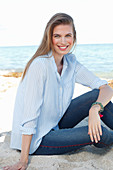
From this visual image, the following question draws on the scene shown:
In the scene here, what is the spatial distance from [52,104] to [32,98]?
0.27 meters

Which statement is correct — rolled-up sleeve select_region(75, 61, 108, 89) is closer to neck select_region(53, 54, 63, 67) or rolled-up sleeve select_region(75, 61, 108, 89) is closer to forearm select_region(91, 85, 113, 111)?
forearm select_region(91, 85, 113, 111)

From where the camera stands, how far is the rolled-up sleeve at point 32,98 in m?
1.98

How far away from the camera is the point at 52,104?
85.9 inches

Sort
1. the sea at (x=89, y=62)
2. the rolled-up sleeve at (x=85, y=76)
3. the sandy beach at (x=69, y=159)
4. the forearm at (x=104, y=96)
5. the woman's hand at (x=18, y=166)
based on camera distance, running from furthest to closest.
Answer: the sea at (x=89, y=62), the rolled-up sleeve at (x=85, y=76), the forearm at (x=104, y=96), the sandy beach at (x=69, y=159), the woman's hand at (x=18, y=166)

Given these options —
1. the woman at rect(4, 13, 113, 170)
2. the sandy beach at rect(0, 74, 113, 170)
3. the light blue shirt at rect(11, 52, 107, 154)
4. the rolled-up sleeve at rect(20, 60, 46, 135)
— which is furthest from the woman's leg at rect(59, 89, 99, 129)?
the rolled-up sleeve at rect(20, 60, 46, 135)

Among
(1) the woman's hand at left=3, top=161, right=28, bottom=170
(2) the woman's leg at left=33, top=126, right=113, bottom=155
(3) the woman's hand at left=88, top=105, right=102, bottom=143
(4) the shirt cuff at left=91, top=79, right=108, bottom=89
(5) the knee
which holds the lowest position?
(1) the woman's hand at left=3, top=161, right=28, bottom=170

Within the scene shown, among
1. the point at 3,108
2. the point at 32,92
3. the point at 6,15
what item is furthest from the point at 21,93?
the point at 6,15

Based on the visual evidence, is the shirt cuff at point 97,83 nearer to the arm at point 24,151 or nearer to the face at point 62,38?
the face at point 62,38

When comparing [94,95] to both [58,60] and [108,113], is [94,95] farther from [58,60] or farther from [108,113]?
[58,60]

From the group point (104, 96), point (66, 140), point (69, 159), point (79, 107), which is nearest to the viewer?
point (66, 140)

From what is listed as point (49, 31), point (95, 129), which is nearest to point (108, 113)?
point (95, 129)

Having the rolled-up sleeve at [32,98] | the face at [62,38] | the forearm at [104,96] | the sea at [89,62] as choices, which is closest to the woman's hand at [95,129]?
the forearm at [104,96]

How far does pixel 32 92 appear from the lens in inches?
78.3

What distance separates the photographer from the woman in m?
2.00
